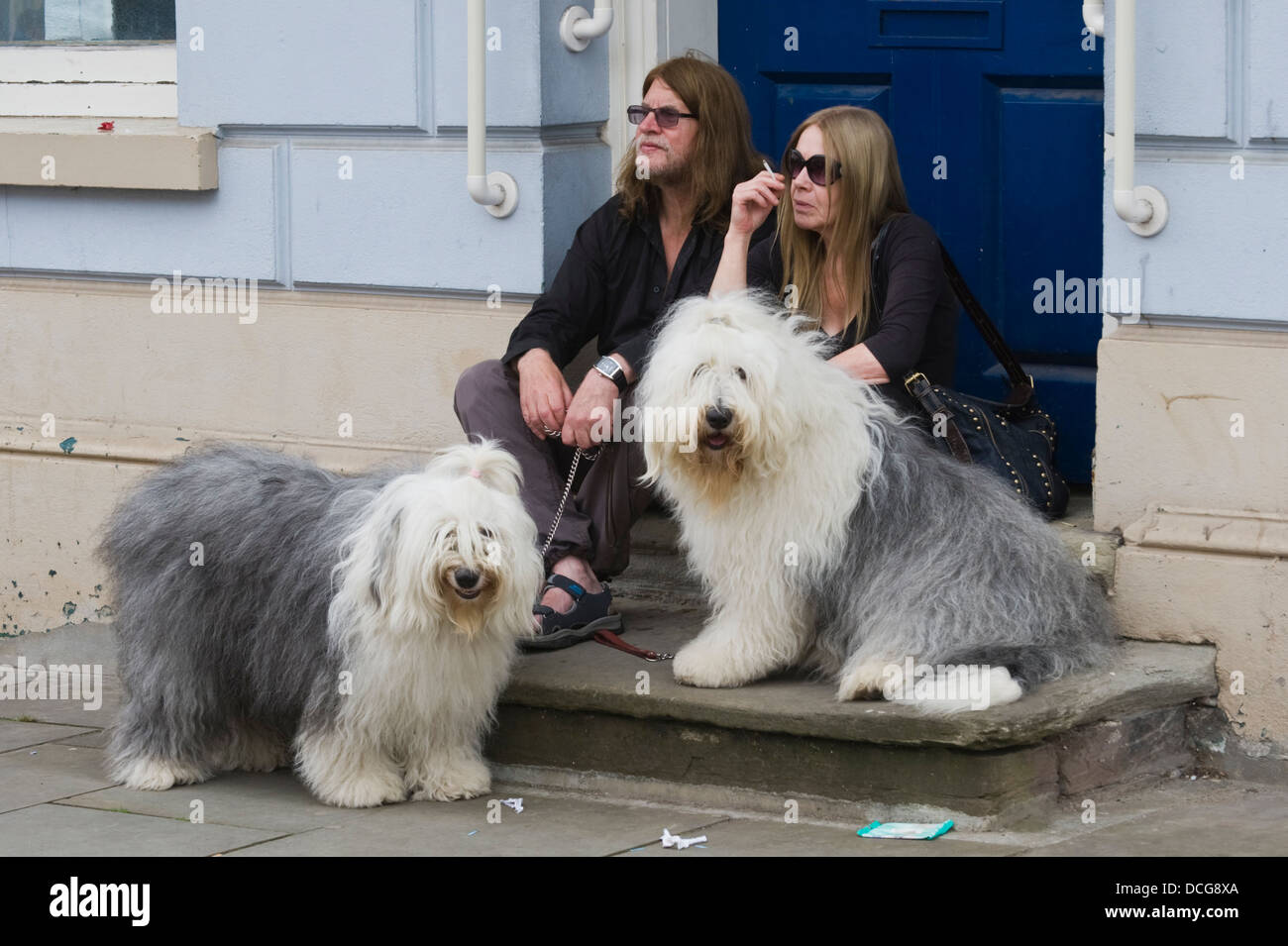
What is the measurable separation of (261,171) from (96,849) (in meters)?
2.65

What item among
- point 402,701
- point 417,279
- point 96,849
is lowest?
point 96,849

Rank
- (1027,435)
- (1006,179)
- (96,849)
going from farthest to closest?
(1006,179), (1027,435), (96,849)

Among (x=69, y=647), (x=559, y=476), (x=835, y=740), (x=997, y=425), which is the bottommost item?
(x=69, y=647)

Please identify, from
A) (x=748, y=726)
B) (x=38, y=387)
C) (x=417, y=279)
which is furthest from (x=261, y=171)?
(x=748, y=726)

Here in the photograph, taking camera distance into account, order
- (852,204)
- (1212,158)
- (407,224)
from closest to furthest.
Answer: (1212,158)
(852,204)
(407,224)

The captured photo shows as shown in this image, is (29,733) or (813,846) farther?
(29,733)

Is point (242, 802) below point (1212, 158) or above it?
below

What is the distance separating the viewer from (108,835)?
186 inches

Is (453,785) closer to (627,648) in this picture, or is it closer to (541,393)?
(627,648)

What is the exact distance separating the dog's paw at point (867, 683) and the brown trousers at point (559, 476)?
1.09 m

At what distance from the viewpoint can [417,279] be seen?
6219 millimetres

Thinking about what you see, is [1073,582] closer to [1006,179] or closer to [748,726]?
[748,726]

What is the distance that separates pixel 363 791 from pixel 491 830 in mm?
394

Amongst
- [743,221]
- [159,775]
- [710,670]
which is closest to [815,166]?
[743,221]
